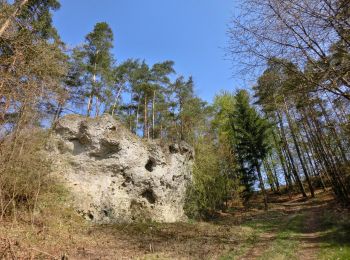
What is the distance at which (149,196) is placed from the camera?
17.2m

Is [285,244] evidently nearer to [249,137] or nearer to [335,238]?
[335,238]

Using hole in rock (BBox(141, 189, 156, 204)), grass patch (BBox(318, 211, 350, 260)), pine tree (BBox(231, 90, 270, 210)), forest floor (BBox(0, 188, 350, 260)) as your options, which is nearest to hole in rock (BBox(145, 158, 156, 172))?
hole in rock (BBox(141, 189, 156, 204))

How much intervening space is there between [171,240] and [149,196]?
5725 millimetres

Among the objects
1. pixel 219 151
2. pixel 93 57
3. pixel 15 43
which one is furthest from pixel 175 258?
pixel 93 57

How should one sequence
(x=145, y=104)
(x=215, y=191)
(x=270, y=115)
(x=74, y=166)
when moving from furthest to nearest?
(x=270, y=115) < (x=145, y=104) < (x=215, y=191) < (x=74, y=166)

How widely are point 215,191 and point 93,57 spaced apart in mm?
15049

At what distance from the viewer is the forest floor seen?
8586 mm

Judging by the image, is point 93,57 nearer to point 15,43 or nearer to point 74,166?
point 74,166

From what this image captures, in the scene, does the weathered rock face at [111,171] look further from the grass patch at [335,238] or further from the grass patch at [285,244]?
the grass patch at [335,238]

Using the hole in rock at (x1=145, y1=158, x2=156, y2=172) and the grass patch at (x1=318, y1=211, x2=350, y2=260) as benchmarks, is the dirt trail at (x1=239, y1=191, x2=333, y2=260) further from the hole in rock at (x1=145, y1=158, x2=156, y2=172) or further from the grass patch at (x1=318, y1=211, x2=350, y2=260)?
the hole in rock at (x1=145, y1=158, x2=156, y2=172)

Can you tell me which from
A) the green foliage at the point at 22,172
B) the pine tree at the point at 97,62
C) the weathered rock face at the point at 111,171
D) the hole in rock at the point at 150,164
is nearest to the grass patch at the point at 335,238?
the weathered rock face at the point at 111,171

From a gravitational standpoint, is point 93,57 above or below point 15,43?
above

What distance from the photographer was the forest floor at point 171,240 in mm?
8586

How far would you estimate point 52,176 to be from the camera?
1281 centimetres
